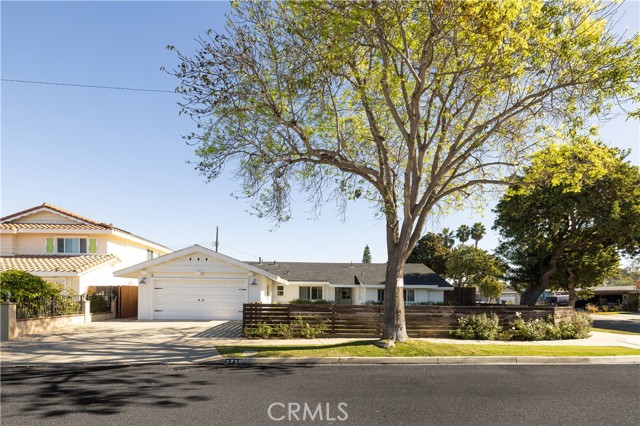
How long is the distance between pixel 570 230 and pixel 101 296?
3239 centimetres

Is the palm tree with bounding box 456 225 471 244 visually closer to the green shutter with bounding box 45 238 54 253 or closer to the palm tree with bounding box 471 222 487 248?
the palm tree with bounding box 471 222 487 248

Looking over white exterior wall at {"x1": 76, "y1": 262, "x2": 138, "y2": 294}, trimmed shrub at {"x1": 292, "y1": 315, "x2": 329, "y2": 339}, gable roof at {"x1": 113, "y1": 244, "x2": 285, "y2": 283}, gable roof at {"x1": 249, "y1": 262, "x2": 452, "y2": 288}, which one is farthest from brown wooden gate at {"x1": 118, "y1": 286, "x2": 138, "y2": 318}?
trimmed shrub at {"x1": 292, "y1": 315, "x2": 329, "y2": 339}

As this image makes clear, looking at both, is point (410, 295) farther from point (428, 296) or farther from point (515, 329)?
point (515, 329)

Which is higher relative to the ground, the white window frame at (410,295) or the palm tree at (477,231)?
the palm tree at (477,231)

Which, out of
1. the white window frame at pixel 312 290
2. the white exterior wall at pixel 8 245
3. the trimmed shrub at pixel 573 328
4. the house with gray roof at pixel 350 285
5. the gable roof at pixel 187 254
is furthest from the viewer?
the white window frame at pixel 312 290

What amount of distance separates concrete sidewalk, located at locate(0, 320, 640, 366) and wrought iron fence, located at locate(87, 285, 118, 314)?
3755mm

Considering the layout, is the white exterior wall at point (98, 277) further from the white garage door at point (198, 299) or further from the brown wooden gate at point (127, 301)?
the white garage door at point (198, 299)

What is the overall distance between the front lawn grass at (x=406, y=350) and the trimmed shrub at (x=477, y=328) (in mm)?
2003

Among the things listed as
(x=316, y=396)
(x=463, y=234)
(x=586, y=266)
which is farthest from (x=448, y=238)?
(x=316, y=396)

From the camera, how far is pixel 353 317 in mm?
17797

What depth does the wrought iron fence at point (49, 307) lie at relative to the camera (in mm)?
17859

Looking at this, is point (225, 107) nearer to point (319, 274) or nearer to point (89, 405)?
point (89, 405)

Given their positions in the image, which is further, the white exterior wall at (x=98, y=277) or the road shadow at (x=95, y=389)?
the white exterior wall at (x=98, y=277)

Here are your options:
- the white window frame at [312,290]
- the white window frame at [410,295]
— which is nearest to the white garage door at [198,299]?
the white window frame at [312,290]
